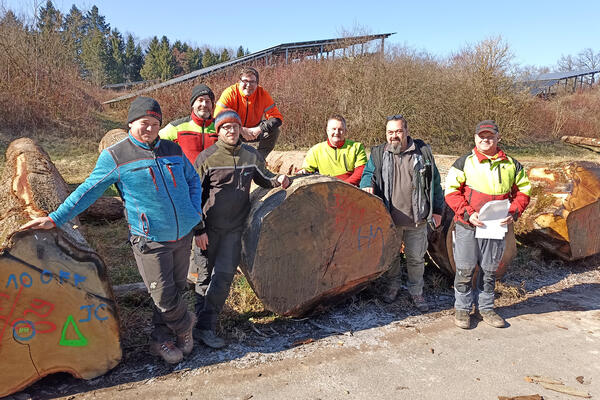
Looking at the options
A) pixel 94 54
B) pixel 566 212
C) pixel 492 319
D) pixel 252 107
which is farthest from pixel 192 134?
pixel 94 54

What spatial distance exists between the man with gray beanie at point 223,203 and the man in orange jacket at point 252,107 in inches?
44.5

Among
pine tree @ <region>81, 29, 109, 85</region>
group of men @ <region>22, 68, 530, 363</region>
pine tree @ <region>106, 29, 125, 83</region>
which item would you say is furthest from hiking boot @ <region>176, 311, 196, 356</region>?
pine tree @ <region>106, 29, 125, 83</region>

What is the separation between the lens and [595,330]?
142 inches

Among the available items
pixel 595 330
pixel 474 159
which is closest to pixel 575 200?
pixel 595 330

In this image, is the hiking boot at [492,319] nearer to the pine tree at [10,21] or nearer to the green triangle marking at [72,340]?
the green triangle marking at [72,340]

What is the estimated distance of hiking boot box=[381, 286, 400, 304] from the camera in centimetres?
401

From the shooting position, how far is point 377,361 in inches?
120

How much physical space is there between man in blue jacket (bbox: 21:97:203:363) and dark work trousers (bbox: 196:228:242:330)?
0.24 metres

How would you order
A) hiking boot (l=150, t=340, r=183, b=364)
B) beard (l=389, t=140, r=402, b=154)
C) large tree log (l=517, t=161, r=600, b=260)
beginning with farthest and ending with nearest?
large tree log (l=517, t=161, r=600, b=260), beard (l=389, t=140, r=402, b=154), hiking boot (l=150, t=340, r=183, b=364)

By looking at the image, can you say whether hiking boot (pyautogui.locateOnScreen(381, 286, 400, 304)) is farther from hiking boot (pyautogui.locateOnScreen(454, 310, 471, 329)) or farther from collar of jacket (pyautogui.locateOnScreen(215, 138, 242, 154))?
collar of jacket (pyautogui.locateOnScreen(215, 138, 242, 154))

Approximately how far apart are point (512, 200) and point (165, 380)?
3.13 metres

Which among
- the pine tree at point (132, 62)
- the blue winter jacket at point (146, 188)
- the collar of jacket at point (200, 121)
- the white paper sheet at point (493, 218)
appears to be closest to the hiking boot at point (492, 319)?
the white paper sheet at point (493, 218)

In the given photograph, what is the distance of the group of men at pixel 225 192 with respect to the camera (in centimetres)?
264

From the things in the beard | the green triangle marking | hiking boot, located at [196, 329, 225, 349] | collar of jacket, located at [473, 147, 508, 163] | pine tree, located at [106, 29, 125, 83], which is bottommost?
hiking boot, located at [196, 329, 225, 349]
